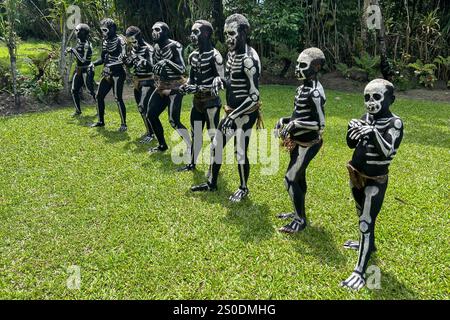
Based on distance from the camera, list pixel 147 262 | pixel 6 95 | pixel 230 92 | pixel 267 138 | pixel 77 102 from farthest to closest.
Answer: pixel 6 95 < pixel 77 102 < pixel 267 138 < pixel 230 92 < pixel 147 262

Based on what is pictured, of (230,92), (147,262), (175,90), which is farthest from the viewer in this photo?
(175,90)

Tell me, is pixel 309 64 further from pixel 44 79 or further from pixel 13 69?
pixel 44 79

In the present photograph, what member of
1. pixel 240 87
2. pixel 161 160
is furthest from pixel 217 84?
pixel 161 160

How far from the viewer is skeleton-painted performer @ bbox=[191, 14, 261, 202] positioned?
4977 mm

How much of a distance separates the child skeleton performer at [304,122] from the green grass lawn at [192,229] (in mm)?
732

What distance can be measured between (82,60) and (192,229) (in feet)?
20.3

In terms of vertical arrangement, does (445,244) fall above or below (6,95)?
below

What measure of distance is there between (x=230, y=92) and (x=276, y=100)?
22.2ft

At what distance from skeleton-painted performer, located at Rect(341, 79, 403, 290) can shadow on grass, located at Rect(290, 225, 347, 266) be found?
0.39 m

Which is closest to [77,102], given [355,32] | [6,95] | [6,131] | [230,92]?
[6,131]

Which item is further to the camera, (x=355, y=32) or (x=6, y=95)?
(x=355, y=32)

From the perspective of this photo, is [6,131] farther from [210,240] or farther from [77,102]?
[210,240]
